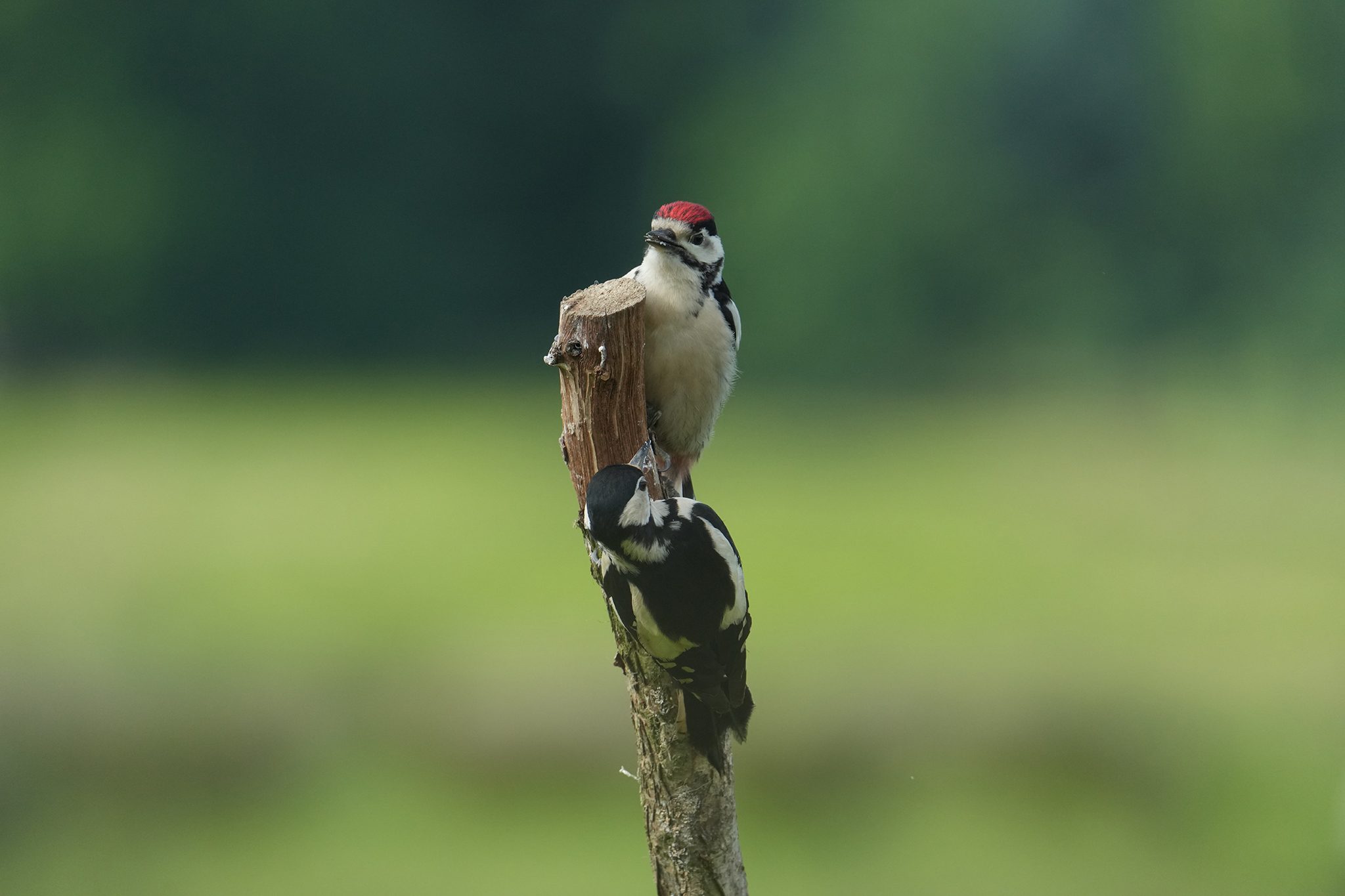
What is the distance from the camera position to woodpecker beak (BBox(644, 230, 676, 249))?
2.22 meters

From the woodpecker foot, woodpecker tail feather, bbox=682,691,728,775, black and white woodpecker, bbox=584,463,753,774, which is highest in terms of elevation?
the woodpecker foot

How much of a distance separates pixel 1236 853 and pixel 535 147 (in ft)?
23.3

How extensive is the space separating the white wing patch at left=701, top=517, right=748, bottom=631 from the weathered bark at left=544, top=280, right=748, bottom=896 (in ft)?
0.48

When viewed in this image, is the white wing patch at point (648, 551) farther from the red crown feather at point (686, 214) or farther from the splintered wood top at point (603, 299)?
the red crown feather at point (686, 214)

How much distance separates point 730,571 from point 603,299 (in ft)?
1.66

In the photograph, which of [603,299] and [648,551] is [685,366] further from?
[648,551]

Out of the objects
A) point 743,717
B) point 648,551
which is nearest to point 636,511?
point 648,551

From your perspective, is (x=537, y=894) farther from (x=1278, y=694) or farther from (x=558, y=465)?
(x=558, y=465)

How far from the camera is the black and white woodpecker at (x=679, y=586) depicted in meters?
1.87

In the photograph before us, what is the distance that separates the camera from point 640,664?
2027 millimetres

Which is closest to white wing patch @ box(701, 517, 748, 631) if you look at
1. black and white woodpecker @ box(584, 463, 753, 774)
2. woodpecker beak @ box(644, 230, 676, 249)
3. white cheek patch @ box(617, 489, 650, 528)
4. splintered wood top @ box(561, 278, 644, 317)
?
black and white woodpecker @ box(584, 463, 753, 774)

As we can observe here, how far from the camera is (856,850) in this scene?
15.5 feet

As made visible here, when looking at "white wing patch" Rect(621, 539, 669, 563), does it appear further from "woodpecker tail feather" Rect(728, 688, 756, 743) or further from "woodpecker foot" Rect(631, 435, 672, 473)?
"woodpecker tail feather" Rect(728, 688, 756, 743)

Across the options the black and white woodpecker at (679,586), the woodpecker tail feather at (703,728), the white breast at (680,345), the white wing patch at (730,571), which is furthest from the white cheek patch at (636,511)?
the white breast at (680,345)
